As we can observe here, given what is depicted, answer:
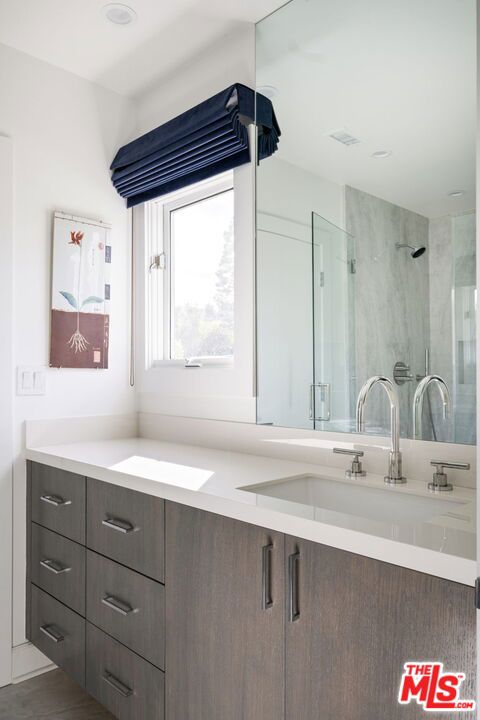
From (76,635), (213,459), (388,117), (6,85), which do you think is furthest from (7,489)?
(388,117)

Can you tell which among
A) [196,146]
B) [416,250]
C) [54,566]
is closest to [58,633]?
[54,566]

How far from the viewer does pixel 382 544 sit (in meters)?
1.02

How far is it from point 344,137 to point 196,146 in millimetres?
708

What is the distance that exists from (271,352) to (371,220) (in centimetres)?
59

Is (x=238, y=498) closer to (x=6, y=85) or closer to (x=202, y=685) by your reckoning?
(x=202, y=685)

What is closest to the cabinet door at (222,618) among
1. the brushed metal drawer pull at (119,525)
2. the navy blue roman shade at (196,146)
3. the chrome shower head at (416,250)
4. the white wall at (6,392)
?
the brushed metal drawer pull at (119,525)

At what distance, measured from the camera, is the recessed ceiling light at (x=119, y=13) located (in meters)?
1.94

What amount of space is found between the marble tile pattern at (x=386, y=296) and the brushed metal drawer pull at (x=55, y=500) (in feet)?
3.69

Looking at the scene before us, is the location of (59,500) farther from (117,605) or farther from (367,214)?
(367,214)

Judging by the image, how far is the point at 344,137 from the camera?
1.69 m

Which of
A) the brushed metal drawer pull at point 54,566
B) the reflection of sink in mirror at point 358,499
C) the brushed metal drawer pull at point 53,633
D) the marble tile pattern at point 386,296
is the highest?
the marble tile pattern at point 386,296

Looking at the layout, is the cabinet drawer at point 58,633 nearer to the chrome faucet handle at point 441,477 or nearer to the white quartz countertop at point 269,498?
the white quartz countertop at point 269,498

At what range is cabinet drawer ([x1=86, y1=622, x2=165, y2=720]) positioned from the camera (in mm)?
1537

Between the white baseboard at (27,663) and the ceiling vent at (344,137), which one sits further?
the white baseboard at (27,663)
